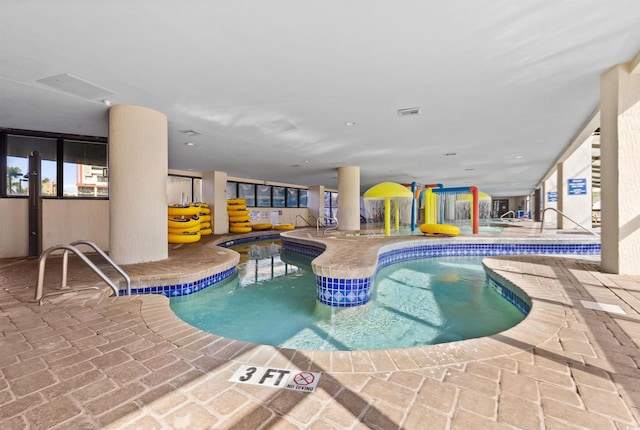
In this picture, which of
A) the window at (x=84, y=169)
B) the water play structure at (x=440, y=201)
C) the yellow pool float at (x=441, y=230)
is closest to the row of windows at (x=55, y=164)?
the window at (x=84, y=169)

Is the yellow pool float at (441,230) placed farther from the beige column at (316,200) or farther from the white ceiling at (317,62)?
the beige column at (316,200)

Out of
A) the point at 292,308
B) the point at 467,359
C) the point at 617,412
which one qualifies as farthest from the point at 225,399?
the point at 292,308

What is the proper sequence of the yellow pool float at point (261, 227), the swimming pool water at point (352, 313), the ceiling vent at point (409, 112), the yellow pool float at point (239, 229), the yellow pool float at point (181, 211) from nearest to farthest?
the swimming pool water at point (352, 313)
the ceiling vent at point (409, 112)
the yellow pool float at point (181, 211)
the yellow pool float at point (239, 229)
the yellow pool float at point (261, 227)

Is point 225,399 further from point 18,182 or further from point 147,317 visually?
point 18,182

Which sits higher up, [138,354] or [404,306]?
[138,354]

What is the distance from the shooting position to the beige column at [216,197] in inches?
410

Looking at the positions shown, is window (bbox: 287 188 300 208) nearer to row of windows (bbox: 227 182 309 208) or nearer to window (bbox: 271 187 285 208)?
row of windows (bbox: 227 182 309 208)

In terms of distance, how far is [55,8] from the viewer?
227cm

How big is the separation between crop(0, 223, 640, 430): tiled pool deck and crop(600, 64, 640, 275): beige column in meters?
1.44

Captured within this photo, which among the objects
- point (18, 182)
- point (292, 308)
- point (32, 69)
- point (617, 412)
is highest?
point (32, 69)

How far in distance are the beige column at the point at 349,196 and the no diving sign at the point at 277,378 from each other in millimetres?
8979

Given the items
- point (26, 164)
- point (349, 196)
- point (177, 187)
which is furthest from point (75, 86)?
point (177, 187)

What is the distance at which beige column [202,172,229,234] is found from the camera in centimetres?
1042

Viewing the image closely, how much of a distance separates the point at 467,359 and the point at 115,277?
3900 mm
